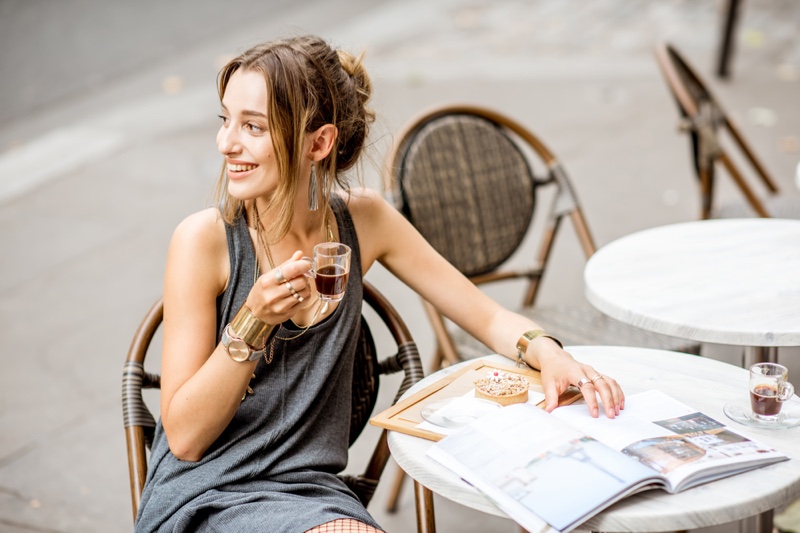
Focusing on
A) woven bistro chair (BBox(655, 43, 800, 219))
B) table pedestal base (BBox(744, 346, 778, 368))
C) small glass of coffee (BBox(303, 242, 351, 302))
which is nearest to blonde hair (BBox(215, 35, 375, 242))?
small glass of coffee (BBox(303, 242, 351, 302))

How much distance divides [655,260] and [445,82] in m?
4.61

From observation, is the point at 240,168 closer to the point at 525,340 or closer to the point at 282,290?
the point at 282,290

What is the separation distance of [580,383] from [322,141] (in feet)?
2.37

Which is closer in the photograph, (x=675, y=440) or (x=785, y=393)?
(x=675, y=440)

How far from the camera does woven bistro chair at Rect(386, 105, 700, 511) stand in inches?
120

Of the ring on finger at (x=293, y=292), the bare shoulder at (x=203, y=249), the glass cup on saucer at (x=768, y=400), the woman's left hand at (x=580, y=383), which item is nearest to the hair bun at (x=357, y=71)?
the bare shoulder at (x=203, y=249)

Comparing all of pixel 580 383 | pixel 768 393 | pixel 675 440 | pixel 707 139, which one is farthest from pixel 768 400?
pixel 707 139

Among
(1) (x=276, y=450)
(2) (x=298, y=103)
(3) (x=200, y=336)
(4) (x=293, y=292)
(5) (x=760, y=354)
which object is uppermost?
(2) (x=298, y=103)

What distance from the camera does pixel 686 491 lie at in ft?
5.11

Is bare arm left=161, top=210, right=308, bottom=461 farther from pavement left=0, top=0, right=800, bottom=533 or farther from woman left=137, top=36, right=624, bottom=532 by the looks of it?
pavement left=0, top=0, right=800, bottom=533

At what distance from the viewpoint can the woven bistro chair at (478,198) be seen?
306 centimetres

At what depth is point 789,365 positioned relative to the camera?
374 centimetres

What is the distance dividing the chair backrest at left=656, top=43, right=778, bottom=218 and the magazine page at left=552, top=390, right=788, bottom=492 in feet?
6.65

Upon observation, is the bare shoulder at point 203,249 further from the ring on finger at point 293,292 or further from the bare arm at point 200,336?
the ring on finger at point 293,292
